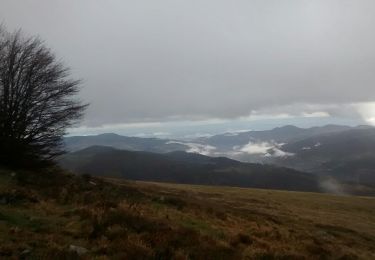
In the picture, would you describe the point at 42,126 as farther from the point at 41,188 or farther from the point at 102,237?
the point at 102,237

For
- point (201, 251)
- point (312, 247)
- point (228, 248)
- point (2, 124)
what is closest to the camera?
point (201, 251)

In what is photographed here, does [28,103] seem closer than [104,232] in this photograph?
No

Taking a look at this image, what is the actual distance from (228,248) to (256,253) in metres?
1.16

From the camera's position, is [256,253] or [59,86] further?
[59,86]

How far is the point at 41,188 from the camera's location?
24.3m

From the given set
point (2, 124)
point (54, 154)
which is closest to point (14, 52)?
point (2, 124)

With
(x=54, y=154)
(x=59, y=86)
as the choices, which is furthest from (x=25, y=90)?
(x=54, y=154)

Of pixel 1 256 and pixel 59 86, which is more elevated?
pixel 59 86

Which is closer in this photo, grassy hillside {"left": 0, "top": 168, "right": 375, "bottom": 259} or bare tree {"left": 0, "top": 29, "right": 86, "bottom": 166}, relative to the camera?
grassy hillside {"left": 0, "top": 168, "right": 375, "bottom": 259}

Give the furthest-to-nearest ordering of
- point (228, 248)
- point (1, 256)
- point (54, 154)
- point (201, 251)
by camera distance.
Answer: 1. point (54, 154)
2. point (228, 248)
3. point (201, 251)
4. point (1, 256)

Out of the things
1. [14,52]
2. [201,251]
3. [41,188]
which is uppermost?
[14,52]

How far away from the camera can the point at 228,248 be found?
15805 millimetres

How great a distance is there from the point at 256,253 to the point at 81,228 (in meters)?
6.61

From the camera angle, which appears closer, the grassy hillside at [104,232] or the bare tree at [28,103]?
the grassy hillside at [104,232]
